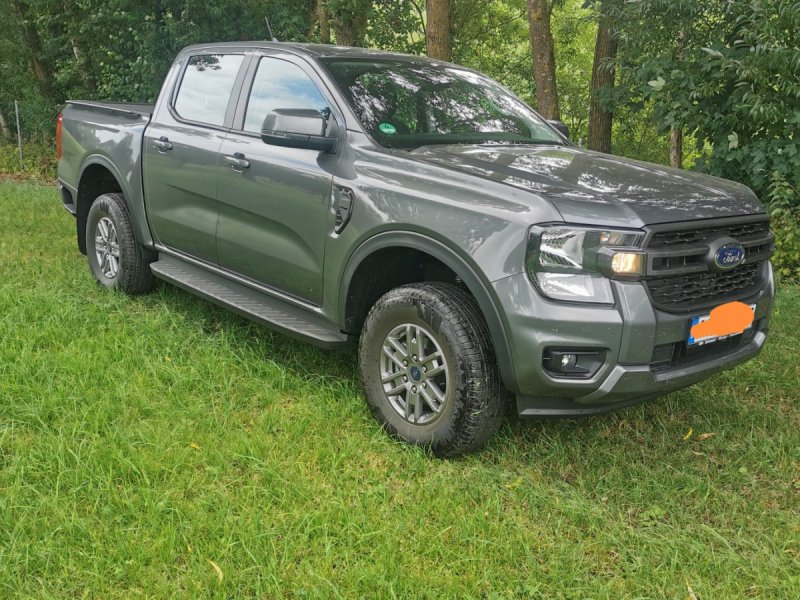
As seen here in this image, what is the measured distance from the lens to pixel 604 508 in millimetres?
2922

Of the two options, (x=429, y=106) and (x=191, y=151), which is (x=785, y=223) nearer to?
(x=429, y=106)

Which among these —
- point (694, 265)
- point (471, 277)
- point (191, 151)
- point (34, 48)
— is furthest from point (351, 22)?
point (694, 265)

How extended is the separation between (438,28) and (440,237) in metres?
7.45

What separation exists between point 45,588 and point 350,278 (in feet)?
5.64

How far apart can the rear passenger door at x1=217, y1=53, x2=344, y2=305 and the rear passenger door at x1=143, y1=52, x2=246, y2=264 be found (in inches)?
4.9

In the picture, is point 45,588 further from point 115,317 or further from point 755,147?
point 755,147

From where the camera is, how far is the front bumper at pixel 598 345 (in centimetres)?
268

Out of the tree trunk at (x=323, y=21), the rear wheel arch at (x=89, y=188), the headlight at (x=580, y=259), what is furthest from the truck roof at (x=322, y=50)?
the tree trunk at (x=323, y=21)

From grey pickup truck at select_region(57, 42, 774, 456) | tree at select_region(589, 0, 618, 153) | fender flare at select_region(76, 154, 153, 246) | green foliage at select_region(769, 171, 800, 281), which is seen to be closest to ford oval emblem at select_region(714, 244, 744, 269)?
grey pickup truck at select_region(57, 42, 774, 456)

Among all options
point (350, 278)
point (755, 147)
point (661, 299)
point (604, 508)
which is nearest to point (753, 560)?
point (604, 508)

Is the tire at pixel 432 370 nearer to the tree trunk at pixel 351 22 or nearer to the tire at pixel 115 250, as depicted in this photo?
the tire at pixel 115 250

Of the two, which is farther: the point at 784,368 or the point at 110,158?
the point at 110,158

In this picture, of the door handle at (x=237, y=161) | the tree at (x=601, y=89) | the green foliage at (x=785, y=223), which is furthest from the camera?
the tree at (x=601, y=89)

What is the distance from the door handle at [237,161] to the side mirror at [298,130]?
502mm
